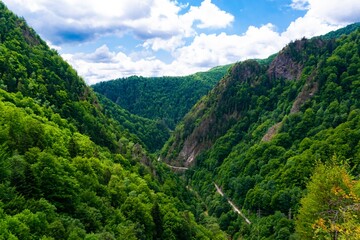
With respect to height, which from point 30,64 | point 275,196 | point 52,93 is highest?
point 30,64

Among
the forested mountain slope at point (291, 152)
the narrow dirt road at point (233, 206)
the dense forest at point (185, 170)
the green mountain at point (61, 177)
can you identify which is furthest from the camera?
the narrow dirt road at point (233, 206)

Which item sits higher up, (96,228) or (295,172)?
(96,228)

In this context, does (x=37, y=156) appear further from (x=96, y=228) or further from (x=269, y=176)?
(x=269, y=176)

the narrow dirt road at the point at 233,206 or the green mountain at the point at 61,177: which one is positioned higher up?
the green mountain at the point at 61,177

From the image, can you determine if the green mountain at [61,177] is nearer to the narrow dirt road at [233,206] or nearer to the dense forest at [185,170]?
the dense forest at [185,170]

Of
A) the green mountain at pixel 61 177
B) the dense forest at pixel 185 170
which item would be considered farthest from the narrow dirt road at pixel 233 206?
the green mountain at pixel 61 177

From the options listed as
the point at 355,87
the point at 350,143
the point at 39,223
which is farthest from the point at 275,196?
the point at 39,223

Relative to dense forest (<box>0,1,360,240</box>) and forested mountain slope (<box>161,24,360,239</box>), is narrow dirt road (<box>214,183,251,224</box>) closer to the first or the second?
dense forest (<box>0,1,360,240</box>)

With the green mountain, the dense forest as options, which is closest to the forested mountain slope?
the dense forest

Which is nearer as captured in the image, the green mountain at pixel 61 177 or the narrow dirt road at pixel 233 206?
the green mountain at pixel 61 177
